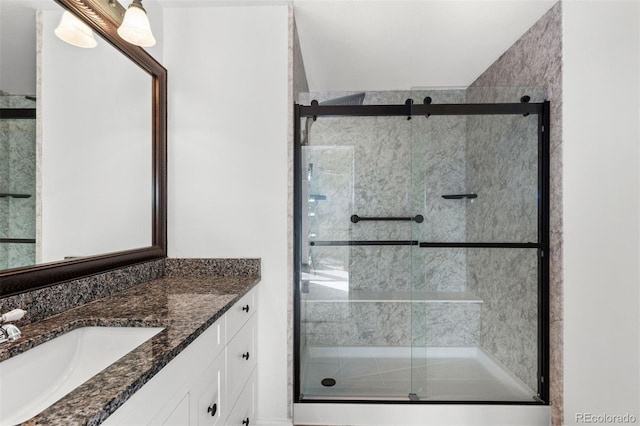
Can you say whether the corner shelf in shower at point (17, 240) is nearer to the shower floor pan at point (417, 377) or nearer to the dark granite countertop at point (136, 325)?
the dark granite countertop at point (136, 325)

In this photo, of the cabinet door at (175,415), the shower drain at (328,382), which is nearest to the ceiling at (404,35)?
the cabinet door at (175,415)

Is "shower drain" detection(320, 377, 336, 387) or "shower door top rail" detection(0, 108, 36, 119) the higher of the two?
A: "shower door top rail" detection(0, 108, 36, 119)

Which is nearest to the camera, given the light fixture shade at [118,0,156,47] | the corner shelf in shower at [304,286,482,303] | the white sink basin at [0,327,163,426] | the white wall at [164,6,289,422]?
the white sink basin at [0,327,163,426]

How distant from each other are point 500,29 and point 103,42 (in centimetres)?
244

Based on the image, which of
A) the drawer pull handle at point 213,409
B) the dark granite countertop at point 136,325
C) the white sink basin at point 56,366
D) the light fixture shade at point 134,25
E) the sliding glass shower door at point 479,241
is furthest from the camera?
the sliding glass shower door at point 479,241

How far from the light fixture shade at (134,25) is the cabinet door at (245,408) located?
5.62 feet

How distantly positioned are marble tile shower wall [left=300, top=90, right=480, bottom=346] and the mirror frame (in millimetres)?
905

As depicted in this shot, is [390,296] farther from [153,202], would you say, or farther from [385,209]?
[153,202]

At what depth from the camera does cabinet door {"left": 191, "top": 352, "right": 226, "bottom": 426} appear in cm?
112

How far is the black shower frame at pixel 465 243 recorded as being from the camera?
209 cm

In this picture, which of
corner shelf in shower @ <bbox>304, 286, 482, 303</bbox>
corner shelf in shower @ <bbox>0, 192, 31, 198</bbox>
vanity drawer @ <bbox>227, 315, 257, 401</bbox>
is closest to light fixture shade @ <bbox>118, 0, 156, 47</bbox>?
corner shelf in shower @ <bbox>0, 192, 31, 198</bbox>

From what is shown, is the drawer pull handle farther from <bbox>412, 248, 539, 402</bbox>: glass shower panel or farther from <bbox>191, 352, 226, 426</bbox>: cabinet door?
<bbox>412, 248, 539, 402</bbox>: glass shower panel

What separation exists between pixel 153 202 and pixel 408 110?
5.58 ft

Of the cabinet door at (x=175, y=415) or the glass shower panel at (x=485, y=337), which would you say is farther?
the glass shower panel at (x=485, y=337)
